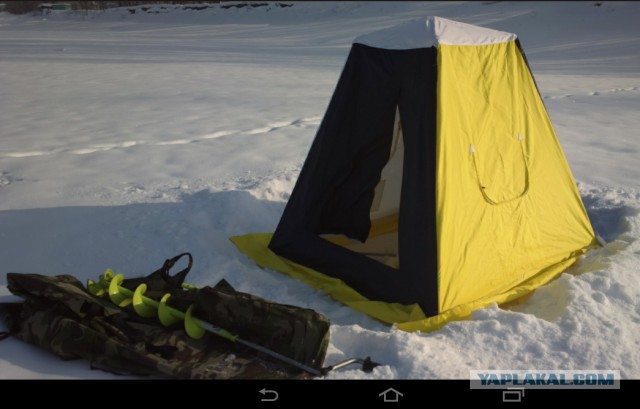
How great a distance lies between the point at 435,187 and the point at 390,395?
4.16 feet

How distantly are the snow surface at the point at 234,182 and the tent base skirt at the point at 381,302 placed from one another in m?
0.07

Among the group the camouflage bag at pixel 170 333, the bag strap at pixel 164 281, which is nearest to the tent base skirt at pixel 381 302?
the camouflage bag at pixel 170 333

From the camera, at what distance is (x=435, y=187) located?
3.29 meters

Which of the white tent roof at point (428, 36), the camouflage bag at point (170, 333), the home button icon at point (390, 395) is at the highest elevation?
the white tent roof at point (428, 36)

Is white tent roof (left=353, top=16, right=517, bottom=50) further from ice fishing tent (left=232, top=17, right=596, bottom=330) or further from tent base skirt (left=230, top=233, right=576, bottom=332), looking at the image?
tent base skirt (left=230, top=233, right=576, bottom=332)

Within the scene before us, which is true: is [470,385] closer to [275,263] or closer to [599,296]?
[599,296]

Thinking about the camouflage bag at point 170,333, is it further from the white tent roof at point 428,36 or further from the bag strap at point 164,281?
the white tent roof at point 428,36

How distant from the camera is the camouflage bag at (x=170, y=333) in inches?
104

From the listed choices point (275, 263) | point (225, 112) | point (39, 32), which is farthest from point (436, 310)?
point (39, 32)

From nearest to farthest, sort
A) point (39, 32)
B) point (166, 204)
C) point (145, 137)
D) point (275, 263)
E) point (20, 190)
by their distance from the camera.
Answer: point (275, 263) < point (166, 204) < point (20, 190) < point (145, 137) < point (39, 32)

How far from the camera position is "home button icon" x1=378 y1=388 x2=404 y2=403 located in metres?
2.45

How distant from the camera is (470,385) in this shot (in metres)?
2.58

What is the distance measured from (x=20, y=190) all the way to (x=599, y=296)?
14.9ft

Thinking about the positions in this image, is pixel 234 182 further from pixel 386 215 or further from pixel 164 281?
pixel 164 281
